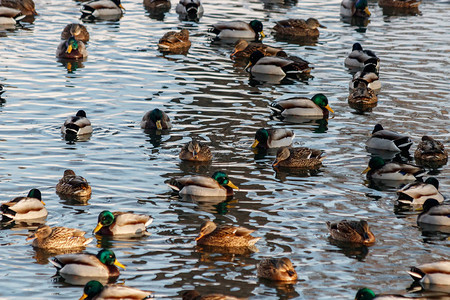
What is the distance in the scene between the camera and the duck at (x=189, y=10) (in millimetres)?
33688

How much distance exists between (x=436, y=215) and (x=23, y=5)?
2163cm

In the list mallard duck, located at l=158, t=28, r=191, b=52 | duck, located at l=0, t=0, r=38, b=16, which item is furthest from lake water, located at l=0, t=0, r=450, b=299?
duck, located at l=0, t=0, r=38, b=16

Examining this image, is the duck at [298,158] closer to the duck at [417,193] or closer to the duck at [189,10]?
the duck at [417,193]

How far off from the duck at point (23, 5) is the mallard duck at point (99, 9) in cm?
184

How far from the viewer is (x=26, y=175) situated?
17281mm

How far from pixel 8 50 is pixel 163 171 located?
1196 centimetres

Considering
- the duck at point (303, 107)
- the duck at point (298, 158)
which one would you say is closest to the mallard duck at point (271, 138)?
the duck at point (298, 158)

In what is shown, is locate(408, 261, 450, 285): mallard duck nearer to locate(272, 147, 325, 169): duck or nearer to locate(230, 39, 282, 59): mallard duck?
locate(272, 147, 325, 169): duck

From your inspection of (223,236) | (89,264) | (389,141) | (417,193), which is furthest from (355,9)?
(89,264)

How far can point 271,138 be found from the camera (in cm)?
1984

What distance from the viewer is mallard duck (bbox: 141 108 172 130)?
20.5m

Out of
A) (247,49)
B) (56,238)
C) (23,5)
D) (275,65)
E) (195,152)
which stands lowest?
(56,238)

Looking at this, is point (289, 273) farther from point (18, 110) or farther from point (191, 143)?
point (18, 110)

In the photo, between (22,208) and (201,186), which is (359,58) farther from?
(22,208)
